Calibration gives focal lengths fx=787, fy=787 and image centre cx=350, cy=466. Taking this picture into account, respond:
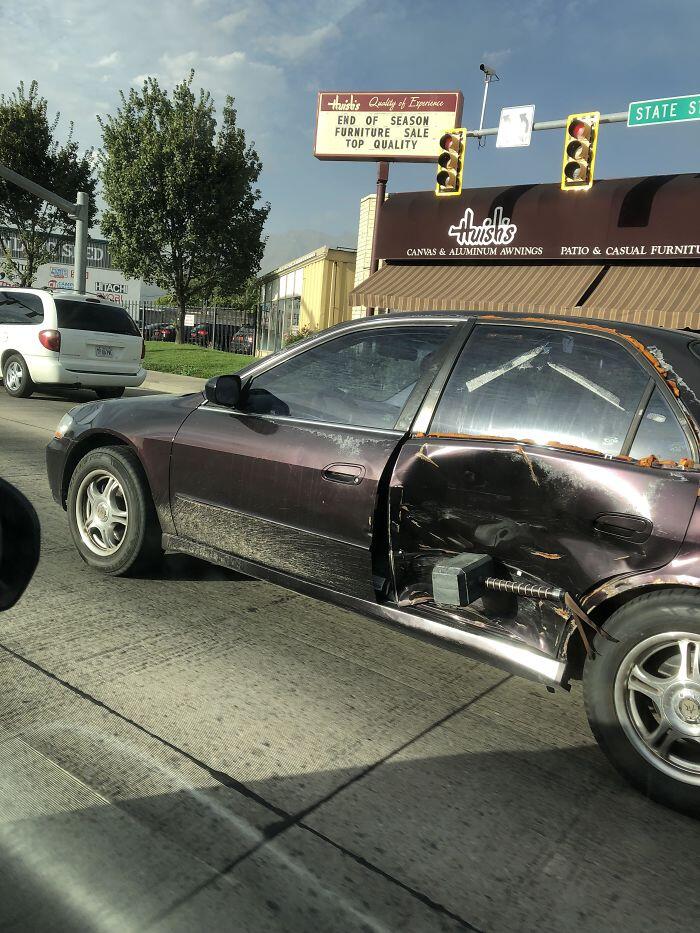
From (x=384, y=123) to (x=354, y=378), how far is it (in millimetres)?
20017

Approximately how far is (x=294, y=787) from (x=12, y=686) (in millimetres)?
1326

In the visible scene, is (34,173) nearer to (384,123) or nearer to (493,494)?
(384,123)

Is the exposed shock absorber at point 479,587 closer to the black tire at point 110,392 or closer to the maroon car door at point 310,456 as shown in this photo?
the maroon car door at point 310,456

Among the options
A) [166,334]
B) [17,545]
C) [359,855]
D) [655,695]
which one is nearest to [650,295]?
[655,695]

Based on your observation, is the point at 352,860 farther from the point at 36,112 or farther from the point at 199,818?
the point at 36,112

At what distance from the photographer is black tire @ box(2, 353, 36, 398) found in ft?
43.3

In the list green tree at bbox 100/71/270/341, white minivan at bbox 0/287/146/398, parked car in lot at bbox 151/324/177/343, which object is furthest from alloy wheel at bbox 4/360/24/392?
parked car in lot at bbox 151/324/177/343

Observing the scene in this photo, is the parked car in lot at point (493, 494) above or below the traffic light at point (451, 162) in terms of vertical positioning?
below

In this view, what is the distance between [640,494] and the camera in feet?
8.86

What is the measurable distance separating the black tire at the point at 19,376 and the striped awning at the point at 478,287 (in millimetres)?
7341

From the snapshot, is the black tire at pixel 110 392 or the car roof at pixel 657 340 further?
the black tire at pixel 110 392

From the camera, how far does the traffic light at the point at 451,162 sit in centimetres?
1683

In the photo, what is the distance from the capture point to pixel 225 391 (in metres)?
3.88

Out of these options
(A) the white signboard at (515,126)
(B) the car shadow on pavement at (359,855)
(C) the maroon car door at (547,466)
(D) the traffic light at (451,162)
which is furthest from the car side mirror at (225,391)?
(D) the traffic light at (451,162)
